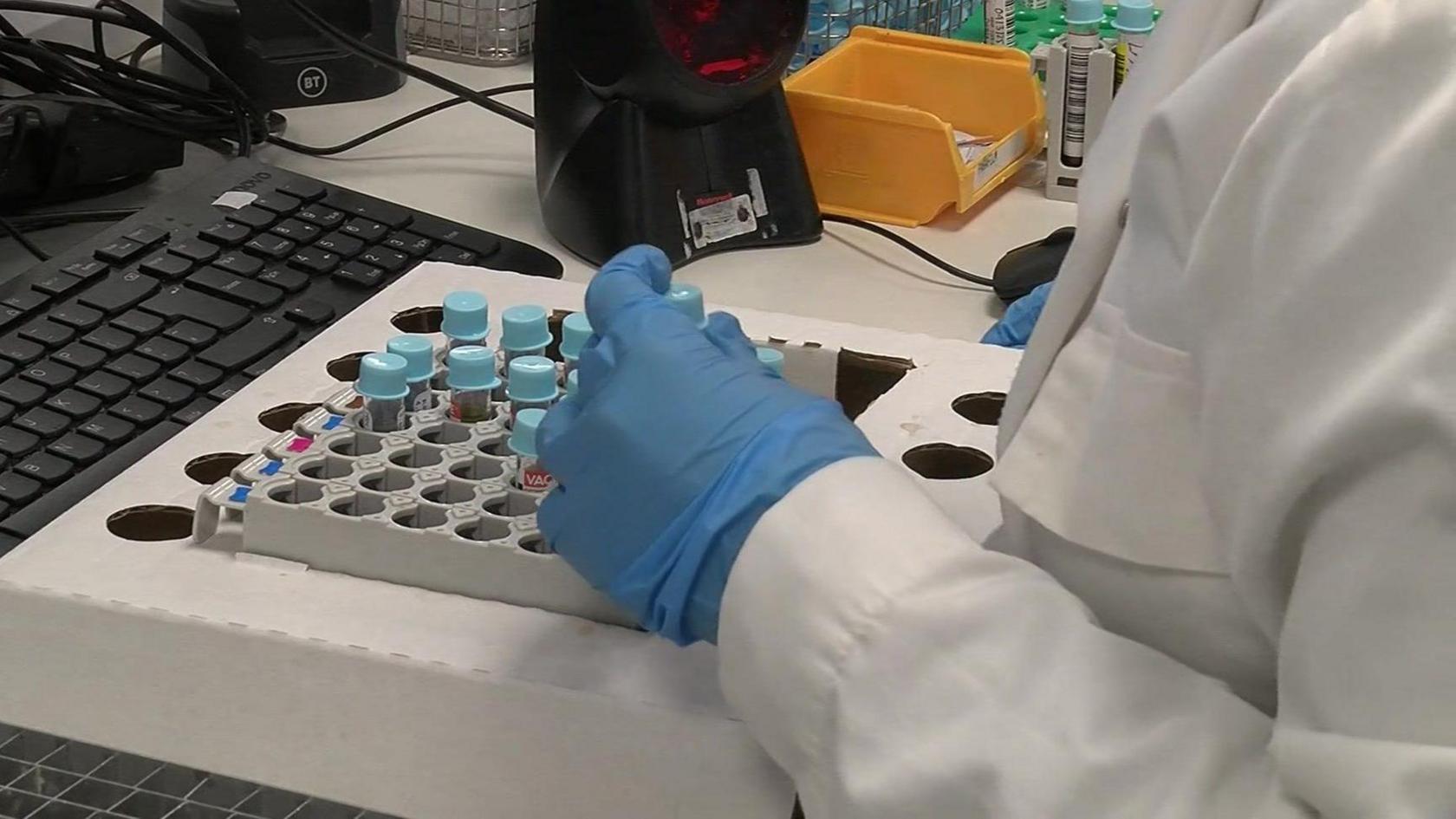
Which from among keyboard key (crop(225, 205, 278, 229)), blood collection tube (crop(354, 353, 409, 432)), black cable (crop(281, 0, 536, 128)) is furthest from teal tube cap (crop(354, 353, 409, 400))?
black cable (crop(281, 0, 536, 128))

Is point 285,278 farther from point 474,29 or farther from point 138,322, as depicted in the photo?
point 474,29

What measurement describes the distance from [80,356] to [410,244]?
0.68 feet

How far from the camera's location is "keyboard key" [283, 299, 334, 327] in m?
0.82

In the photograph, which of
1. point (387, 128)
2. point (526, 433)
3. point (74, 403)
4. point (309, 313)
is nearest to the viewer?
point (526, 433)

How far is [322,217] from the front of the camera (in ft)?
3.09

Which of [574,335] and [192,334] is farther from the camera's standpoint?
[192,334]

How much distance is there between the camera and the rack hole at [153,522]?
0.62 meters

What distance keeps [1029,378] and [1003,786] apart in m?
0.14

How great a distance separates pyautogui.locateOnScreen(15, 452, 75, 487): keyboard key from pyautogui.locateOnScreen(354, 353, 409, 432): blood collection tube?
13 centimetres

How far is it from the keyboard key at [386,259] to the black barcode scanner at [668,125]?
0.14 metres

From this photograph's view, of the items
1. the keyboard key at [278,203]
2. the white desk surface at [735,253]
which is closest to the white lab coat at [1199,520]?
the white desk surface at [735,253]

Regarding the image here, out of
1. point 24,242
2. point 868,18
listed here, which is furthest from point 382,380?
point 868,18

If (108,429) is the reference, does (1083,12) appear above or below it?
above

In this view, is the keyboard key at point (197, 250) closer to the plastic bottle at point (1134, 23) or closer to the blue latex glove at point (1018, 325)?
the blue latex glove at point (1018, 325)
